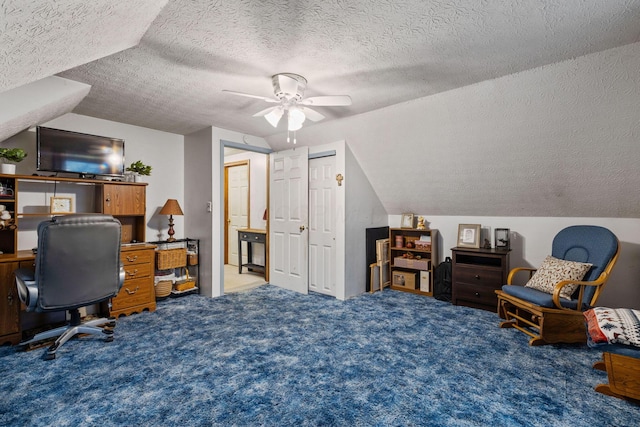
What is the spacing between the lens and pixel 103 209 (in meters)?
3.43

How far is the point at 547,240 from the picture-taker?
3.71 metres

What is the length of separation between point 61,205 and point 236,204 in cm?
302

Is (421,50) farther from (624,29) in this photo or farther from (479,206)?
(479,206)

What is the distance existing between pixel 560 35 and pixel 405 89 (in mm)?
1167

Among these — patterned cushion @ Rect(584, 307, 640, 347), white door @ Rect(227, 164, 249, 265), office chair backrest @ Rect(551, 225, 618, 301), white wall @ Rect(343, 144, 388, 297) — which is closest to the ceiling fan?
white wall @ Rect(343, 144, 388, 297)

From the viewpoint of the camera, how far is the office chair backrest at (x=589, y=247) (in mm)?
2844

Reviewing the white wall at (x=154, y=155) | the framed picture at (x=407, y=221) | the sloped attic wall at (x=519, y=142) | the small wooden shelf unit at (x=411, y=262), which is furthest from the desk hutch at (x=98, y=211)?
the framed picture at (x=407, y=221)

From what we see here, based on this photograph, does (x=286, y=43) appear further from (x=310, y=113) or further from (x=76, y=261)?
(x=76, y=261)

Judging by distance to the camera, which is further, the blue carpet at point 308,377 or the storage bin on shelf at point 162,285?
the storage bin on shelf at point 162,285

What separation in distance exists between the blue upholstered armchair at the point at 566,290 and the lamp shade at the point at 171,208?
400 centimetres

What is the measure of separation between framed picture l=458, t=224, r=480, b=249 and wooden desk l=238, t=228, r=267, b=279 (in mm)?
2962

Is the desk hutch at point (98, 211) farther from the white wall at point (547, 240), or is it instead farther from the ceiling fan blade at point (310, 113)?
the white wall at point (547, 240)

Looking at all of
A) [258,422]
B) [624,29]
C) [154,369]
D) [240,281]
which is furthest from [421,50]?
[240,281]

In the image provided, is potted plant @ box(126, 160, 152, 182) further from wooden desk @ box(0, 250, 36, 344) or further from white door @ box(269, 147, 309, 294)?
white door @ box(269, 147, 309, 294)
